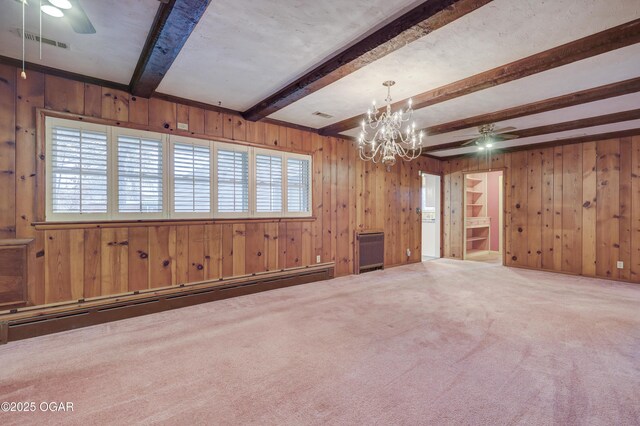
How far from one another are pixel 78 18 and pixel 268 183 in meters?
2.79

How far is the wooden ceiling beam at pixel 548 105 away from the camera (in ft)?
10.1

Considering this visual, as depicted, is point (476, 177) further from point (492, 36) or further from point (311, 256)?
point (492, 36)

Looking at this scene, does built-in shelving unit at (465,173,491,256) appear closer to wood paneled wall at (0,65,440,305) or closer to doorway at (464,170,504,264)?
doorway at (464,170,504,264)

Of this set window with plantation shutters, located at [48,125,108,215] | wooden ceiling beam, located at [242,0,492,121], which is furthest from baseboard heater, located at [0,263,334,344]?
wooden ceiling beam, located at [242,0,492,121]

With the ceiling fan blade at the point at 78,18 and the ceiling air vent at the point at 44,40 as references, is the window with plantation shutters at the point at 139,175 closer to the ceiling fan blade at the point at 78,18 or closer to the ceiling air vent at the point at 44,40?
the ceiling air vent at the point at 44,40

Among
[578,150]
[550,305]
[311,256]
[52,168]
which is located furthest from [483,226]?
[52,168]

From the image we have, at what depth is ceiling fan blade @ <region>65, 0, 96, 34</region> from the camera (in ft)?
5.92

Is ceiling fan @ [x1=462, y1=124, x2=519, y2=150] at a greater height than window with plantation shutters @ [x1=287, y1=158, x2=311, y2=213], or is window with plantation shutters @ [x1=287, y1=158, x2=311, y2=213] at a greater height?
ceiling fan @ [x1=462, y1=124, x2=519, y2=150]

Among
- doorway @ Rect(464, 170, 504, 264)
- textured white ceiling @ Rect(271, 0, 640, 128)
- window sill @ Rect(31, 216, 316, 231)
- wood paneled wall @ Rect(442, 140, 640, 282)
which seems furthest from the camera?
doorway @ Rect(464, 170, 504, 264)

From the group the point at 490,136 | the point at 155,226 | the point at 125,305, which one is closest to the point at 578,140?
the point at 490,136

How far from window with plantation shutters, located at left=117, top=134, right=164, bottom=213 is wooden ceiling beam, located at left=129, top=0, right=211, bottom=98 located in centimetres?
63

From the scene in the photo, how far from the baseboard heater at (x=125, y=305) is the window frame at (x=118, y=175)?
0.89 meters

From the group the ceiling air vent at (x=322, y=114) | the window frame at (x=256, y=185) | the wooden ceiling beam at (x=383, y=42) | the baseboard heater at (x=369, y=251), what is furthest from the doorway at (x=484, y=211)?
the wooden ceiling beam at (x=383, y=42)

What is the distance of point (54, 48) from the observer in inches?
100
